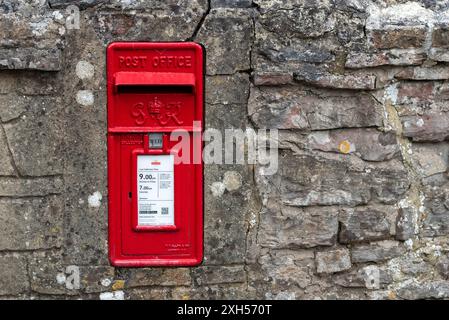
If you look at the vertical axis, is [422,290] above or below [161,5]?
below

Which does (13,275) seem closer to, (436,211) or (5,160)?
(5,160)

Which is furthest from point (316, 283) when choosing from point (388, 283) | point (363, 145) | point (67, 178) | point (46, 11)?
point (46, 11)

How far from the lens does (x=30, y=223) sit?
2727mm

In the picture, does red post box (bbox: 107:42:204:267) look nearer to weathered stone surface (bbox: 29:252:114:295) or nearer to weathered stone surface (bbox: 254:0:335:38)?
weathered stone surface (bbox: 29:252:114:295)

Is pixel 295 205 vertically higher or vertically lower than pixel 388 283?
higher

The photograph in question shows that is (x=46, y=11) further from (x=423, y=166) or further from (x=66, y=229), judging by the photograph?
(x=423, y=166)

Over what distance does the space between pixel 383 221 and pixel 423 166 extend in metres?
0.32

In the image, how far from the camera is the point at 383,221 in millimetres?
2838

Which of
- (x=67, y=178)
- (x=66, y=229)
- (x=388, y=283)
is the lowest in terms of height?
(x=388, y=283)

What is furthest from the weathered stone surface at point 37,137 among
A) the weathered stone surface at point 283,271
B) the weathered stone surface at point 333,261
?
the weathered stone surface at point 333,261

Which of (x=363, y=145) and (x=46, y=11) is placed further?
(x=363, y=145)

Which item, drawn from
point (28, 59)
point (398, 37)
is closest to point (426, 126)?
point (398, 37)

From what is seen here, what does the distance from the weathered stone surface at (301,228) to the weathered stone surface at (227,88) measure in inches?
22.3

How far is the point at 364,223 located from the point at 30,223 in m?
1.52
